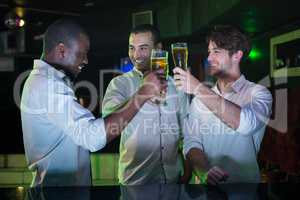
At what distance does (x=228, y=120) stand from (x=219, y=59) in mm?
A: 642

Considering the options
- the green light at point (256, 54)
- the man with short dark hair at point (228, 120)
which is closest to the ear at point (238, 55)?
the man with short dark hair at point (228, 120)

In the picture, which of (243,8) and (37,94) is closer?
(37,94)

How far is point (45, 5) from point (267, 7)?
8.67ft

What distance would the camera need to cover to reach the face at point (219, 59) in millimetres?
2531

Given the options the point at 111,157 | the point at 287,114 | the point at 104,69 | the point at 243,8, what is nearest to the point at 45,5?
the point at 104,69

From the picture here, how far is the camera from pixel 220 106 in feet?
6.41

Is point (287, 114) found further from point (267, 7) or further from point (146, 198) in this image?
point (146, 198)

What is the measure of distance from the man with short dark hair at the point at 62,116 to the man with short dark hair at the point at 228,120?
13.7 inches

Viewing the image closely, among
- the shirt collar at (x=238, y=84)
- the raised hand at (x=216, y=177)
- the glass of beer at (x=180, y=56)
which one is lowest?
the raised hand at (x=216, y=177)

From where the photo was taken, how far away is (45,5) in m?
5.01

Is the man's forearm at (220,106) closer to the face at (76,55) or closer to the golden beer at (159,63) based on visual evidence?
the golden beer at (159,63)

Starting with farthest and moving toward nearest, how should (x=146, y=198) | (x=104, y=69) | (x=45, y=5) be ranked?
(x=45, y=5) < (x=104, y=69) < (x=146, y=198)

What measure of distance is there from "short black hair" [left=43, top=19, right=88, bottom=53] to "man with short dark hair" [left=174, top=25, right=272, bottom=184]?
57 cm

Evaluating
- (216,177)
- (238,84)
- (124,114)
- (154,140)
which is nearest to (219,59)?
(238,84)
